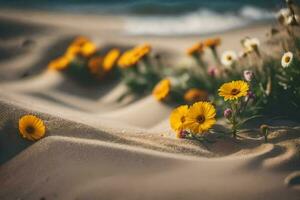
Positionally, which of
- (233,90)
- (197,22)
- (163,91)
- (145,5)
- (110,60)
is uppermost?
(145,5)

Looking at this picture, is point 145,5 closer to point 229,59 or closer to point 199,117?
point 229,59

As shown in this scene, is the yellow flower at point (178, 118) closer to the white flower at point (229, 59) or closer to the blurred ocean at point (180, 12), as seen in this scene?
the white flower at point (229, 59)

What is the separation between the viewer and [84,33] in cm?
545

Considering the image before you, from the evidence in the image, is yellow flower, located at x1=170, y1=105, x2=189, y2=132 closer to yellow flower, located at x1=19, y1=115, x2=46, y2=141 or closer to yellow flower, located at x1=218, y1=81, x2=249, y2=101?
yellow flower, located at x1=218, y1=81, x2=249, y2=101

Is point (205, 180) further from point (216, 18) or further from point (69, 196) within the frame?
point (216, 18)

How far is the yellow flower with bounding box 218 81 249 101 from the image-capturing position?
2.58m

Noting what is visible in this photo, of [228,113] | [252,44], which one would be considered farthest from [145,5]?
[228,113]

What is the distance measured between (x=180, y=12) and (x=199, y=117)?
342 centimetres

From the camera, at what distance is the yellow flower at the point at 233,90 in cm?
258

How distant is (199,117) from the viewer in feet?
8.63

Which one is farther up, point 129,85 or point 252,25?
point 252,25

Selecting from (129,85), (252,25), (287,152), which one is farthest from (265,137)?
(252,25)

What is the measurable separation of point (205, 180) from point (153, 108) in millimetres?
1354

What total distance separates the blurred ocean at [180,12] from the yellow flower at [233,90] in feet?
8.30
